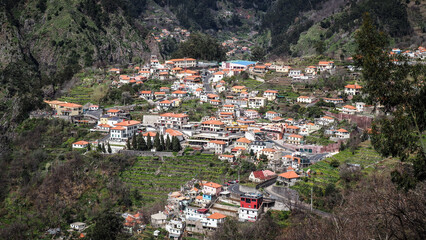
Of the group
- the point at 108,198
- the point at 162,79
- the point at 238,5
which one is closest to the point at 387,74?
the point at 108,198

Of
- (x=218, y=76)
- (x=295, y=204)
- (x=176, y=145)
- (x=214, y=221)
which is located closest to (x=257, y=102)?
(x=218, y=76)

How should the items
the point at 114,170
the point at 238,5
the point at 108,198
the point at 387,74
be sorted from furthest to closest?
the point at 238,5
the point at 114,170
the point at 108,198
the point at 387,74

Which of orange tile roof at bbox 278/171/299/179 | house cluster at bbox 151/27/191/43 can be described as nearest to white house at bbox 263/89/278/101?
orange tile roof at bbox 278/171/299/179

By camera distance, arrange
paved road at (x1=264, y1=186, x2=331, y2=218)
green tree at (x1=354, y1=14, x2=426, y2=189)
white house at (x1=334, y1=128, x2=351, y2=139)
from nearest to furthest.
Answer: green tree at (x1=354, y1=14, x2=426, y2=189) < paved road at (x1=264, y1=186, x2=331, y2=218) < white house at (x1=334, y1=128, x2=351, y2=139)

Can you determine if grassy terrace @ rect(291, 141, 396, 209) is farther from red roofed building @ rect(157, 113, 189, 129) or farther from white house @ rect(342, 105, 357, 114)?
red roofed building @ rect(157, 113, 189, 129)

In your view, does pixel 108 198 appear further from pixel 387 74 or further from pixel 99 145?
pixel 387 74

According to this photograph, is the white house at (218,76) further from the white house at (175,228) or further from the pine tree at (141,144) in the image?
the white house at (175,228)

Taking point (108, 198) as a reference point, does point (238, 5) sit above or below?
above
